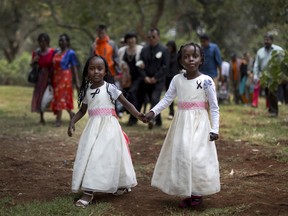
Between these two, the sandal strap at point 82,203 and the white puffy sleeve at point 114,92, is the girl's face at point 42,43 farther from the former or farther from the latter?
the sandal strap at point 82,203

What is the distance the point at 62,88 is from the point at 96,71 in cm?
548

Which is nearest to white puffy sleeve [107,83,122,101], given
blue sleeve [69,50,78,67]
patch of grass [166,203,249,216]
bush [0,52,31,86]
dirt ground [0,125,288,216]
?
dirt ground [0,125,288,216]

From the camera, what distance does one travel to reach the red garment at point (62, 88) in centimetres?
1036

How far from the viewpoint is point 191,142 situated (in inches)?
181

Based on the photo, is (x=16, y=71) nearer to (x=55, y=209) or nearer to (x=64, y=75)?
(x=64, y=75)

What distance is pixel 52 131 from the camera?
988cm

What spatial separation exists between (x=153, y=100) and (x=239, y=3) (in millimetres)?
12225

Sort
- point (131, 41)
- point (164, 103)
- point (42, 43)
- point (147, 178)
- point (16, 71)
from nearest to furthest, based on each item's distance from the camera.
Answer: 1. point (164, 103)
2. point (147, 178)
3. point (42, 43)
4. point (131, 41)
5. point (16, 71)

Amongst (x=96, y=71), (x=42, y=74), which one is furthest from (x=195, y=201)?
(x=42, y=74)

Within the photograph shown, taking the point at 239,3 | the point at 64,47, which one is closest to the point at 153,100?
the point at 64,47

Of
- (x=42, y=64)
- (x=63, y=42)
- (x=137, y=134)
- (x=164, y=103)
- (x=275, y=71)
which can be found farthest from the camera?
(x=42, y=64)

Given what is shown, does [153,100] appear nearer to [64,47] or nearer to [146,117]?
[64,47]

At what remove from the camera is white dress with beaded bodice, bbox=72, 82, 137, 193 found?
482cm

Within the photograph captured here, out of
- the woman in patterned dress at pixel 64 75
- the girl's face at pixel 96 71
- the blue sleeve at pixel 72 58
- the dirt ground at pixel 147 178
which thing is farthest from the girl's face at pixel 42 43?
the girl's face at pixel 96 71
